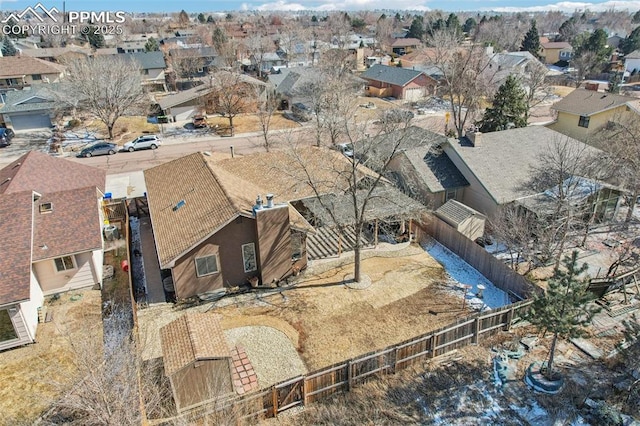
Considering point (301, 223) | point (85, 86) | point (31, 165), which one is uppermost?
point (85, 86)

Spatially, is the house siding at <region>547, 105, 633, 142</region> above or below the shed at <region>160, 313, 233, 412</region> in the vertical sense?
above

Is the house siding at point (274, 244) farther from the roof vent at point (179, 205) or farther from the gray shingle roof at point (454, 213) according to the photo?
the gray shingle roof at point (454, 213)

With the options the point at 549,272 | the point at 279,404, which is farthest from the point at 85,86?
the point at 549,272

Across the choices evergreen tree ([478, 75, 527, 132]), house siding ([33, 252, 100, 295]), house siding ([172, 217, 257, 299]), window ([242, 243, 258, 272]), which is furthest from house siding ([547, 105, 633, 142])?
house siding ([33, 252, 100, 295])

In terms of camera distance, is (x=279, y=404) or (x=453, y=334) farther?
(x=453, y=334)

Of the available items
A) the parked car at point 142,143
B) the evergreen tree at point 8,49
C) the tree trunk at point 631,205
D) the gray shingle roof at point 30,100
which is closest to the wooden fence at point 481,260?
the tree trunk at point 631,205

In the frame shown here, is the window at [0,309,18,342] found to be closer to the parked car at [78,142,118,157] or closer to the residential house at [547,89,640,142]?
the parked car at [78,142,118,157]

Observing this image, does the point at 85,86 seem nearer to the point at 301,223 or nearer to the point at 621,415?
the point at 301,223
